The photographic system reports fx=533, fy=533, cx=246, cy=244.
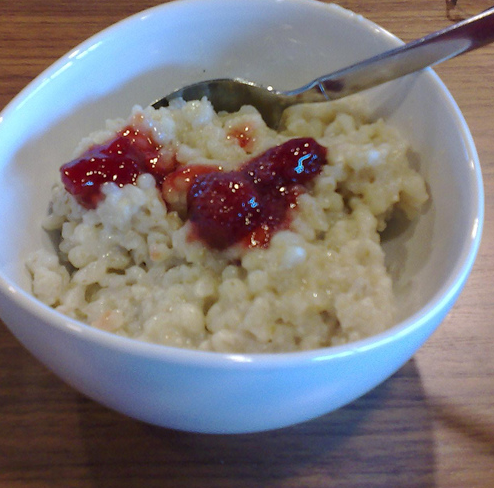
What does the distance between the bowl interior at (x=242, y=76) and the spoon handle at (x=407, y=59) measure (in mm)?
38

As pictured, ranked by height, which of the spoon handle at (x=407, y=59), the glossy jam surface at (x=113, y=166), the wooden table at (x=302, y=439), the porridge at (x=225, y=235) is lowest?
the wooden table at (x=302, y=439)

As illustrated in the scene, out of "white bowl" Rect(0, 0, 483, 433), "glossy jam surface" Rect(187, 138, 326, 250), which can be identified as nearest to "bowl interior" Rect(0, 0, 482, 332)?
"white bowl" Rect(0, 0, 483, 433)

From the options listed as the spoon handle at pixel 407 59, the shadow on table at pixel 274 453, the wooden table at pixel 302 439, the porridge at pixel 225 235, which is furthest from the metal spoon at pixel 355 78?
the shadow on table at pixel 274 453

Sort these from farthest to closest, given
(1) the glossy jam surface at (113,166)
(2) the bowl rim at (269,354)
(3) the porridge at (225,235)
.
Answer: (1) the glossy jam surface at (113,166) < (3) the porridge at (225,235) < (2) the bowl rim at (269,354)

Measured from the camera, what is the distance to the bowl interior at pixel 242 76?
0.90 metres

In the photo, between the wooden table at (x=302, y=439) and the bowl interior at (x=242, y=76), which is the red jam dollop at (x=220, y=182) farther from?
the wooden table at (x=302, y=439)

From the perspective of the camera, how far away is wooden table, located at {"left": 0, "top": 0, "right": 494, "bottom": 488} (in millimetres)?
862

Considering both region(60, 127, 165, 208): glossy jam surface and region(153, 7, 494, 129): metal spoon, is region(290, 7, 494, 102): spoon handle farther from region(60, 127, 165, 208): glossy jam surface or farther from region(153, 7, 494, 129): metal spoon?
region(60, 127, 165, 208): glossy jam surface

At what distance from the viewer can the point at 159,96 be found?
1.22 m

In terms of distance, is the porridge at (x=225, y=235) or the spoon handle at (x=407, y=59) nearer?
the porridge at (x=225, y=235)

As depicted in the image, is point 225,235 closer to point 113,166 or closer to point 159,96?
point 113,166

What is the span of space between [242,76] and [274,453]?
2.70ft

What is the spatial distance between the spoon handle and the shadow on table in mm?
633

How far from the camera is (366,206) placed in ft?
3.18
